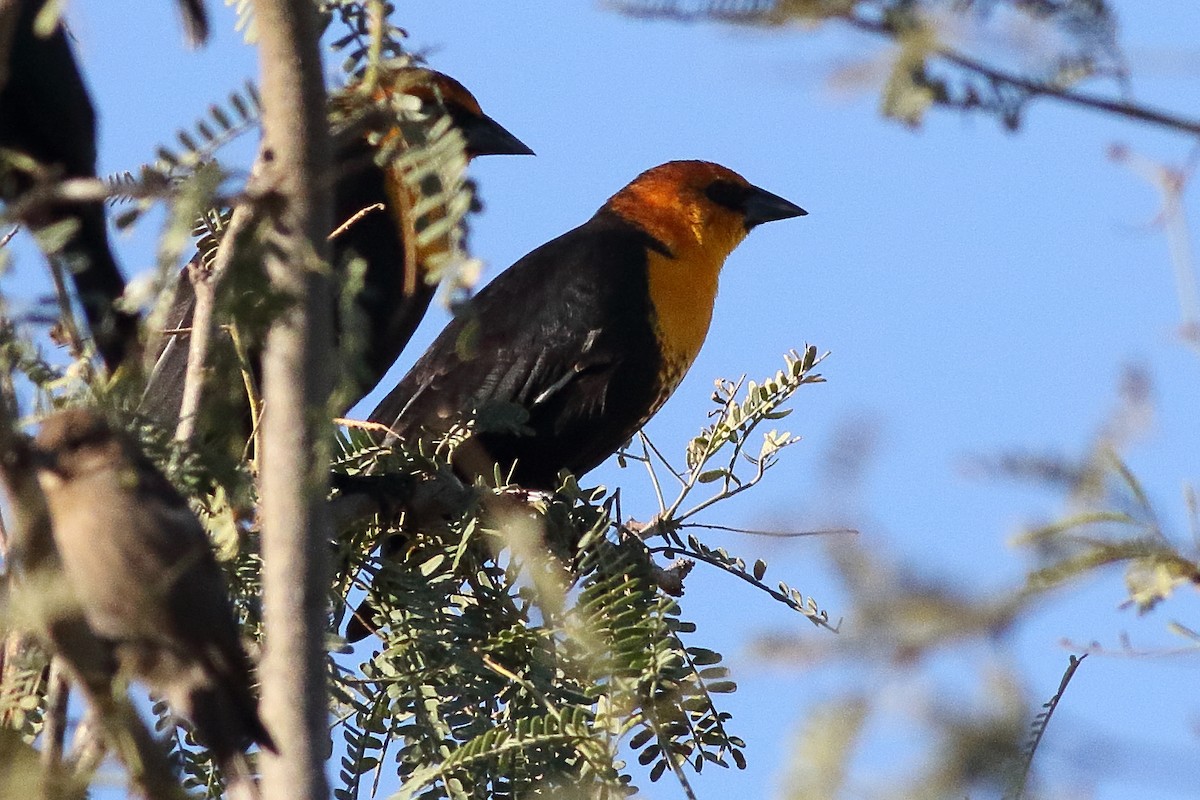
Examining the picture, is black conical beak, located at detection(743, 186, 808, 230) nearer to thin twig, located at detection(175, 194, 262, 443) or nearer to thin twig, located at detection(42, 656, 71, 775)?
thin twig, located at detection(175, 194, 262, 443)

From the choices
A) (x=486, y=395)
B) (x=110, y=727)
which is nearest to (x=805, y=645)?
(x=110, y=727)

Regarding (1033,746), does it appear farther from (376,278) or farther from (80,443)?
(376,278)

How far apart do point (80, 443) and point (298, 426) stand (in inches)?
23.9

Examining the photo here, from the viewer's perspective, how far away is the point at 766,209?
16.2ft

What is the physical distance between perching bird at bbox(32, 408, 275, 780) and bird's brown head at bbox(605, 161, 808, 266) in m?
2.95

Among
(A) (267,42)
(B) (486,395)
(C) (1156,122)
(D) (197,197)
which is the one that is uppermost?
(C) (1156,122)

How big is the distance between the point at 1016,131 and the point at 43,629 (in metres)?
0.79

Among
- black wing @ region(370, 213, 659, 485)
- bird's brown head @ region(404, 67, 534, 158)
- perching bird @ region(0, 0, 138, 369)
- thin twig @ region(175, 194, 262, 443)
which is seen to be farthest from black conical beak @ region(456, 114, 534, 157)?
thin twig @ region(175, 194, 262, 443)

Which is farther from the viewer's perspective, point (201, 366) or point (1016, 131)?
point (201, 366)

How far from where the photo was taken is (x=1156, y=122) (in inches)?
44.4

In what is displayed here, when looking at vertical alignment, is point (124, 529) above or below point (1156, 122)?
below

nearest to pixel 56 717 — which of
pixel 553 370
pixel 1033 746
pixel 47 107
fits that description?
pixel 1033 746

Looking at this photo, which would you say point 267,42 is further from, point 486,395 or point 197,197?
point 486,395

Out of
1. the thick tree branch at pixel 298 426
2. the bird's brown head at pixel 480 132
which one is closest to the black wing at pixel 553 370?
Answer: the bird's brown head at pixel 480 132
